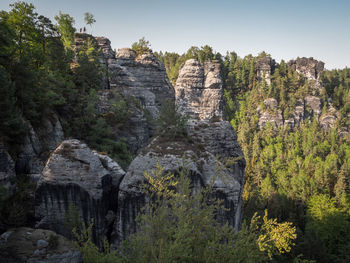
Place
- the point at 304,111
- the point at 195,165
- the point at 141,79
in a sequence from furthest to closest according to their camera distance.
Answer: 1. the point at 304,111
2. the point at 141,79
3. the point at 195,165

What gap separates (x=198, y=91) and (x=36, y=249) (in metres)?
50.4

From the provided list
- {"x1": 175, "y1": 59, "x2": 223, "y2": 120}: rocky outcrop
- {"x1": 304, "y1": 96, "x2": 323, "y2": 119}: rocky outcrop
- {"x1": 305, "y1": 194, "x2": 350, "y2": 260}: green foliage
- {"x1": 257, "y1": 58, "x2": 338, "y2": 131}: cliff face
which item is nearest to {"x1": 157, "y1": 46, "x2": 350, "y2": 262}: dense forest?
{"x1": 305, "y1": 194, "x2": 350, "y2": 260}: green foliage

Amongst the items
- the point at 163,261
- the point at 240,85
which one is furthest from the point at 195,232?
the point at 240,85

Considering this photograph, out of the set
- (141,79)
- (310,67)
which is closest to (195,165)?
(141,79)

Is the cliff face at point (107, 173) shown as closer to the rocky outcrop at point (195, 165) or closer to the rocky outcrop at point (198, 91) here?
the rocky outcrop at point (195, 165)

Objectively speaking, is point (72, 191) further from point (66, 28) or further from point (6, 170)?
point (66, 28)

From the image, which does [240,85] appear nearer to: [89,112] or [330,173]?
[330,173]

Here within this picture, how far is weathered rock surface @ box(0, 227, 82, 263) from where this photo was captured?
7327mm

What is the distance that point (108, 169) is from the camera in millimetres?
12578

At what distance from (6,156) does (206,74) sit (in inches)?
1998

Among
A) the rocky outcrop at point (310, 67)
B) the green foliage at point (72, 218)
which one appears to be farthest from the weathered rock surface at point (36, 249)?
the rocky outcrop at point (310, 67)

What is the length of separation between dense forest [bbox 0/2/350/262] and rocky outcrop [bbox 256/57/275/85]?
432 inches

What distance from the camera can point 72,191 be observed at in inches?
430

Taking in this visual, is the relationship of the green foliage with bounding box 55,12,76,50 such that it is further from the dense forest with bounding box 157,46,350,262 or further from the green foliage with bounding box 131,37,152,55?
the dense forest with bounding box 157,46,350,262
